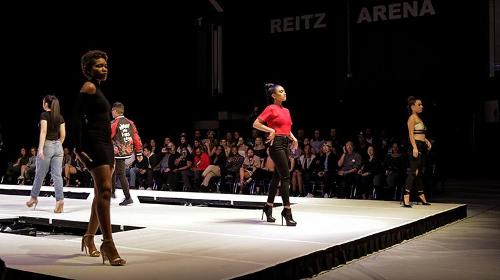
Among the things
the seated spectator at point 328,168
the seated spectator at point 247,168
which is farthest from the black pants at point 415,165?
the seated spectator at point 247,168

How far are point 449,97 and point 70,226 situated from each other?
998cm

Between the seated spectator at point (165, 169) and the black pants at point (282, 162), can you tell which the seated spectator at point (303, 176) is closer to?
the seated spectator at point (165, 169)

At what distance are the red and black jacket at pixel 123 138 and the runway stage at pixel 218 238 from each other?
0.64m

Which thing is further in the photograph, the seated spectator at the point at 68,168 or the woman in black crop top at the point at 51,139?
the seated spectator at the point at 68,168

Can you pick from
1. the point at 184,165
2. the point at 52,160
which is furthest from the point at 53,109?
the point at 184,165

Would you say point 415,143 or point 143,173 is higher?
point 415,143

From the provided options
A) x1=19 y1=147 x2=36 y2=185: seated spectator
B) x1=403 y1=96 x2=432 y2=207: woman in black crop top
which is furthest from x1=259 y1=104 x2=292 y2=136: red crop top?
x1=19 y1=147 x2=36 y2=185: seated spectator

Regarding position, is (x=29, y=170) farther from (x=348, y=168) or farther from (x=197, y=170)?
(x=348, y=168)

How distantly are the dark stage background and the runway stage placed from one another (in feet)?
16.5

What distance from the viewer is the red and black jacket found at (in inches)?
239

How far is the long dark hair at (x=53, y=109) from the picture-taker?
5223 millimetres

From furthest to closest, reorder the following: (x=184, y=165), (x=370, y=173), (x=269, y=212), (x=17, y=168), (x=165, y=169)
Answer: (x=17, y=168)
(x=165, y=169)
(x=184, y=165)
(x=370, y=173)
(x=269, y=212)

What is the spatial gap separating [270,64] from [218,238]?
10031mm

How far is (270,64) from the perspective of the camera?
13.6 meters
